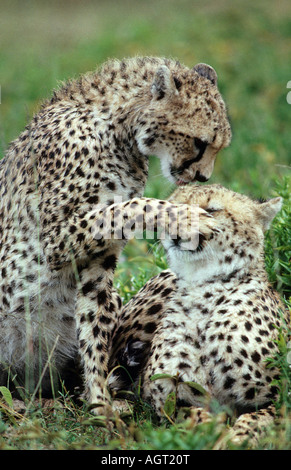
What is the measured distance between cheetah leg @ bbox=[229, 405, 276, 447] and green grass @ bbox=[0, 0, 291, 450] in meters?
0.08

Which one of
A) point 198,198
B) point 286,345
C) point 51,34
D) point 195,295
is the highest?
point 51,34

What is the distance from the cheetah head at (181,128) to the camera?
3.75m

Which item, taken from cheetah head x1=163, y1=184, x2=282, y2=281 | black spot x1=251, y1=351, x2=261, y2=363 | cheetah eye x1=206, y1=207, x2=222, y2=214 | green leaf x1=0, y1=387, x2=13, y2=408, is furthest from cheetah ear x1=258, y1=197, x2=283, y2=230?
green leaf x1=0, y1=387, x2=13, y2=408

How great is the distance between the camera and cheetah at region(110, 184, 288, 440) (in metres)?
3.13

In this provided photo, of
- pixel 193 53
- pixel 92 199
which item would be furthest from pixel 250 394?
pixel 193 53

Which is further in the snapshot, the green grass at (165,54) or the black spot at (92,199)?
the black spot at (92,199)

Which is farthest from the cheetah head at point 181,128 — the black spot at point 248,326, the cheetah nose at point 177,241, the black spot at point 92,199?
the black spot at point 248,326

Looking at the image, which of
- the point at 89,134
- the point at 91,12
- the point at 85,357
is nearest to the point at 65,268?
the point at 85,357

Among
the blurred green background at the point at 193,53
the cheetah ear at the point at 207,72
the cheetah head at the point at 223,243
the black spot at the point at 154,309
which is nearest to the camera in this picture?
the cheetah head at the point at 223,243

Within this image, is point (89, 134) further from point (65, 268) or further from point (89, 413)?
point (89, 413)

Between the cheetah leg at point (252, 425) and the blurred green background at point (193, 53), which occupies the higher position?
the blurred green background at point (193, 53)

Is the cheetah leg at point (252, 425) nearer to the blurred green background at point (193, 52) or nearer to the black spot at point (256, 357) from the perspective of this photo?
the black spot at point (256, 357)

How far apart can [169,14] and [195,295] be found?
10.6m

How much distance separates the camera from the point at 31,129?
422 cm
